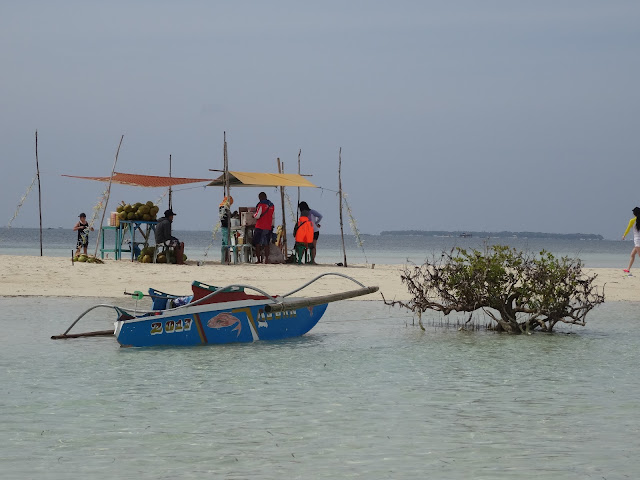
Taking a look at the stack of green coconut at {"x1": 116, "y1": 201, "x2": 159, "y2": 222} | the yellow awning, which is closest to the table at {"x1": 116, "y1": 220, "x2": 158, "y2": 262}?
the stack of green coconut at {"x1": 116, "y1": 201, "x2": 159, "y2": 222}

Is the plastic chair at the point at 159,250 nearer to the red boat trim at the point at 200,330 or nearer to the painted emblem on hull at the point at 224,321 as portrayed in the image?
the painted emblem on hull at the point at 224,321

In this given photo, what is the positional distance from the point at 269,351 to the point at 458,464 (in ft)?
18.2

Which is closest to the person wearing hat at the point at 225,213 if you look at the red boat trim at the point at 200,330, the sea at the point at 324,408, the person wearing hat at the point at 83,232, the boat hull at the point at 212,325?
the person wearing hat at the point at 83,232

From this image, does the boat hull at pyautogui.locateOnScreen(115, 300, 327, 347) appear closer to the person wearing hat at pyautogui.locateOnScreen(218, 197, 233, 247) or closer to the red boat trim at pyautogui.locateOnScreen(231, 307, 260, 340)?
the red boat trim at pyautogui.locateOnScreen(231, 307, 260, 340)

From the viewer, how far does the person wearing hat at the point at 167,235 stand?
22219 millimetres

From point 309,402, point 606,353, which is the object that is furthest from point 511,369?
point 309,402

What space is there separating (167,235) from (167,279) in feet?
9.78

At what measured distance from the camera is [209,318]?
1174cm

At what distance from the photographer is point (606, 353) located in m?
11.9

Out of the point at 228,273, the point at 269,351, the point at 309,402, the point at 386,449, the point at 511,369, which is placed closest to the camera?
the point at 386,449

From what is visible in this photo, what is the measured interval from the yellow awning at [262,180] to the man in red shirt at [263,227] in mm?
945

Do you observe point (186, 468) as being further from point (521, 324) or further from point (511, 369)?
point (521, 324)

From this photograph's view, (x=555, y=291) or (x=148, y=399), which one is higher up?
(x=555, y=291)

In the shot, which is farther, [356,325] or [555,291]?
[356,325]
